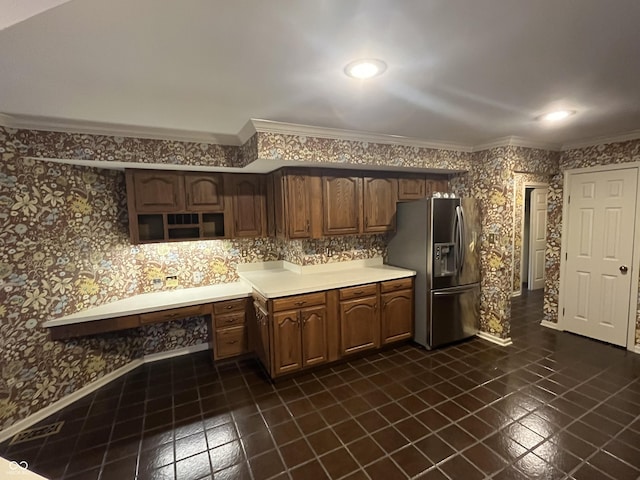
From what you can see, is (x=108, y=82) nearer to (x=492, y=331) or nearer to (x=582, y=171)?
(x=492, y=331)

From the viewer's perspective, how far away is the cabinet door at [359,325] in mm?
3232

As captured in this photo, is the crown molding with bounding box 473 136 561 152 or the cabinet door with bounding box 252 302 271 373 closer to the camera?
the cabinet door with bounding box 252 302 271 373

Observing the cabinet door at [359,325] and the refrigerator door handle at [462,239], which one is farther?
the refrigerator door handle at [462,239]

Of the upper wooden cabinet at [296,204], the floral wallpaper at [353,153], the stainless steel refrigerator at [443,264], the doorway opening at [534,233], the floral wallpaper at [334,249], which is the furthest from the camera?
the doorway opening at [534,233]

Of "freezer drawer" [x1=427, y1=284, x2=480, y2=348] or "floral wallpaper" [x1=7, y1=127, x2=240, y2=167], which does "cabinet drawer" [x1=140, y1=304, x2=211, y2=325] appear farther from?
"freezer drawer" [x1=427, y1=284, x2=480, y2=348]

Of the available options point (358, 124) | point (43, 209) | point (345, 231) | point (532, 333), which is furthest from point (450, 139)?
point (43, 209)

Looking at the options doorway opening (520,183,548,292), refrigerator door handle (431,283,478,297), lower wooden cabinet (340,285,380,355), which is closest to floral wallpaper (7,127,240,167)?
lower wooden cabinet (340,285,380,355)

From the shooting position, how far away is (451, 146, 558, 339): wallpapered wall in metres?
3.51

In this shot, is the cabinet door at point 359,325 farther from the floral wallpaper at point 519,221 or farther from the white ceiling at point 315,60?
the floral wallpaper at point 519,221

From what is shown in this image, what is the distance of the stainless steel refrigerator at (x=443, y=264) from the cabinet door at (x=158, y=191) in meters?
2.60

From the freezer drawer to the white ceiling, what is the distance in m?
1.93

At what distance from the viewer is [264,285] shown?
3.06 meters

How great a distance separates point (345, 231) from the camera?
11.4 feet

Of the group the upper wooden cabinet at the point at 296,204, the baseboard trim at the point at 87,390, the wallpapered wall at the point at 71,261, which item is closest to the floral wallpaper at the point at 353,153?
the upper wooden cabinet at the point at 296,204
